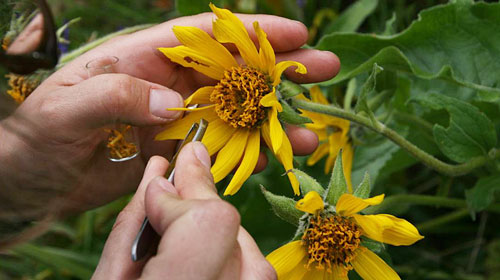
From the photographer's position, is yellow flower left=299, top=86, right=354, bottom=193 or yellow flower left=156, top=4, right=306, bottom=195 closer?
yellow flower left=156, top=4, right=306, bottom=195

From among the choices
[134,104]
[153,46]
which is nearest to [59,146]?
[134,104]

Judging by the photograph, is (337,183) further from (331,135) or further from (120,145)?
(120,145)

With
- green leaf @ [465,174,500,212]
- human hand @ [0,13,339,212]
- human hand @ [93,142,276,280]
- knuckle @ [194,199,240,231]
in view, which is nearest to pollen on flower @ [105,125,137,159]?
human hand @ [0,13,339,212]

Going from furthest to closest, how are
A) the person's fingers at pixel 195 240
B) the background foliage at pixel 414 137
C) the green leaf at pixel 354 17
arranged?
the green leaf at pixel 354 17 → the background foliage at pixel 414 137 → the person's fingers at pixel 195 240

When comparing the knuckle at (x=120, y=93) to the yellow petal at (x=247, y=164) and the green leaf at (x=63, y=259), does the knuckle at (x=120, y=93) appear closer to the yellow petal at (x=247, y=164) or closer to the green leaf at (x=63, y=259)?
the yellow petal at (x=247, y=164)

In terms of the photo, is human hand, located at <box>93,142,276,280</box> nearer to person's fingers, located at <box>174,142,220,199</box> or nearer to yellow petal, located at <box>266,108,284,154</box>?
person's fingers, located at <box>174,142,220,199</box>

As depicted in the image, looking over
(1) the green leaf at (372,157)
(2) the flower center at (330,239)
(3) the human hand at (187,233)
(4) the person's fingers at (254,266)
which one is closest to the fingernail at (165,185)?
(3) the human hand at (187,233)

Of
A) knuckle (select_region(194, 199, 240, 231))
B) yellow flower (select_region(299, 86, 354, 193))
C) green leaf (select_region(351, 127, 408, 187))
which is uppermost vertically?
knuckle (select_region(194, 199, 240, 231))

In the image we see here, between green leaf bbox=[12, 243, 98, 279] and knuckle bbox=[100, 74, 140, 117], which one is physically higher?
knuckle bbox=[100, 74, 140, 117]
